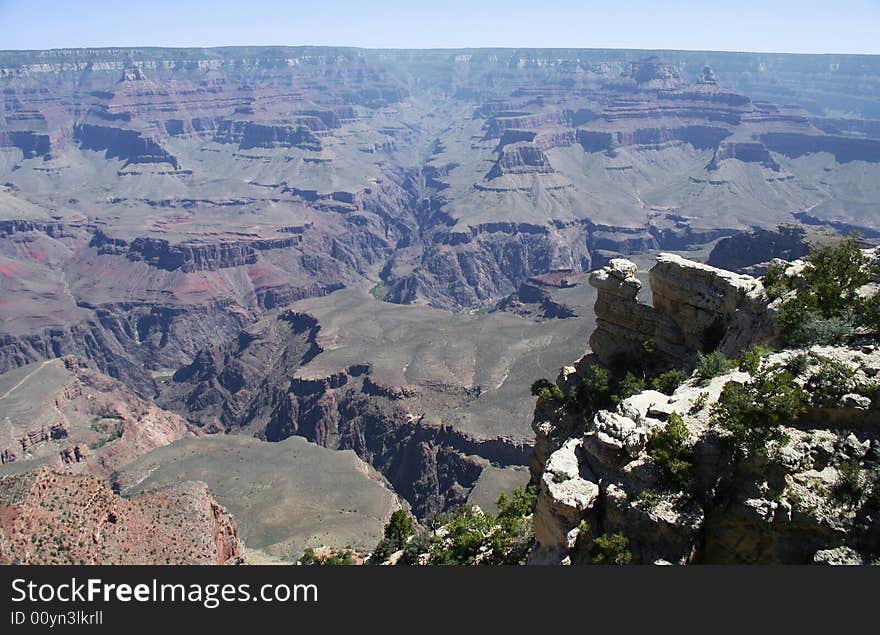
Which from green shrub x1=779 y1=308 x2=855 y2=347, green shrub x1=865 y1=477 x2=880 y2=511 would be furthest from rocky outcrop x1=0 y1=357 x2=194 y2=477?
green shrub x1=865 y1=477 x2=880 y2=511

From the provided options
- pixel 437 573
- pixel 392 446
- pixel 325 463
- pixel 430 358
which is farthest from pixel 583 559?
pixel 430 358

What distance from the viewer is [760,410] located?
23.3 metres

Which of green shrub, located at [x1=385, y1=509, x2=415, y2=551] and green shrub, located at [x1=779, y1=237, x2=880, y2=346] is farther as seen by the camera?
green shrub, located at [x1=385, y1=509, x2=415, y2=551]

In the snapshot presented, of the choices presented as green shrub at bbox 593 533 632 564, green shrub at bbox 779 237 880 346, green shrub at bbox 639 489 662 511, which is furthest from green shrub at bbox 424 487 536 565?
green shrub at bbox 779 237 880 346

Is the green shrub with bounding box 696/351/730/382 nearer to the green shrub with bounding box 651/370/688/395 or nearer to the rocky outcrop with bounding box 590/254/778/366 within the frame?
the green shrub with bounding box 651/370/688/395

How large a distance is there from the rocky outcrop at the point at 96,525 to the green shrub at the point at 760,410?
3299cm

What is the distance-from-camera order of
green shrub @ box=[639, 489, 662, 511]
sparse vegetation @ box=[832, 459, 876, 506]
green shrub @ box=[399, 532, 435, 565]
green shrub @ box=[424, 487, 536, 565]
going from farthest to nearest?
green shrub @ box=[399, 532, 435, 565], green shrub @ box=[424, 487, 536, 565], green shrub @ box=[639, 489, 662, 511], sparse vegetation @ box=[832, 459, 876, 506]

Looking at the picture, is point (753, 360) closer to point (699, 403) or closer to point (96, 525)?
point (699, 403)

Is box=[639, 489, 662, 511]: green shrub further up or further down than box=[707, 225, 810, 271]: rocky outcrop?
further up

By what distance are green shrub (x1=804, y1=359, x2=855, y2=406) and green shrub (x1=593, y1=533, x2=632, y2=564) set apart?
8.34 metres

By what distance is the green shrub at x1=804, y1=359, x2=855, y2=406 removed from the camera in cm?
2338

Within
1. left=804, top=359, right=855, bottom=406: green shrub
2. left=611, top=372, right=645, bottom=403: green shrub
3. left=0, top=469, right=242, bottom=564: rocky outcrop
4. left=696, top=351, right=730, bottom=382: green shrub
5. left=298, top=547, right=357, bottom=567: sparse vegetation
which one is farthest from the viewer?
left=298, top=547, right=357, bottom=567: sparse vegetation

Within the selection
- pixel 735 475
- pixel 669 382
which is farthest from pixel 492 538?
pixel 735 475

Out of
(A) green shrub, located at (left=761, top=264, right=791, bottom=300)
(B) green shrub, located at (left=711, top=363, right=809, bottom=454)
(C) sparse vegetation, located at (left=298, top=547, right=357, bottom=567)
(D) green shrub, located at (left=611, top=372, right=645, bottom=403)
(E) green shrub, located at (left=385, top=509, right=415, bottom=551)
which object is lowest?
(C) sparse vegetation, located at (left=298, top=547, right=357, bottom=567)
